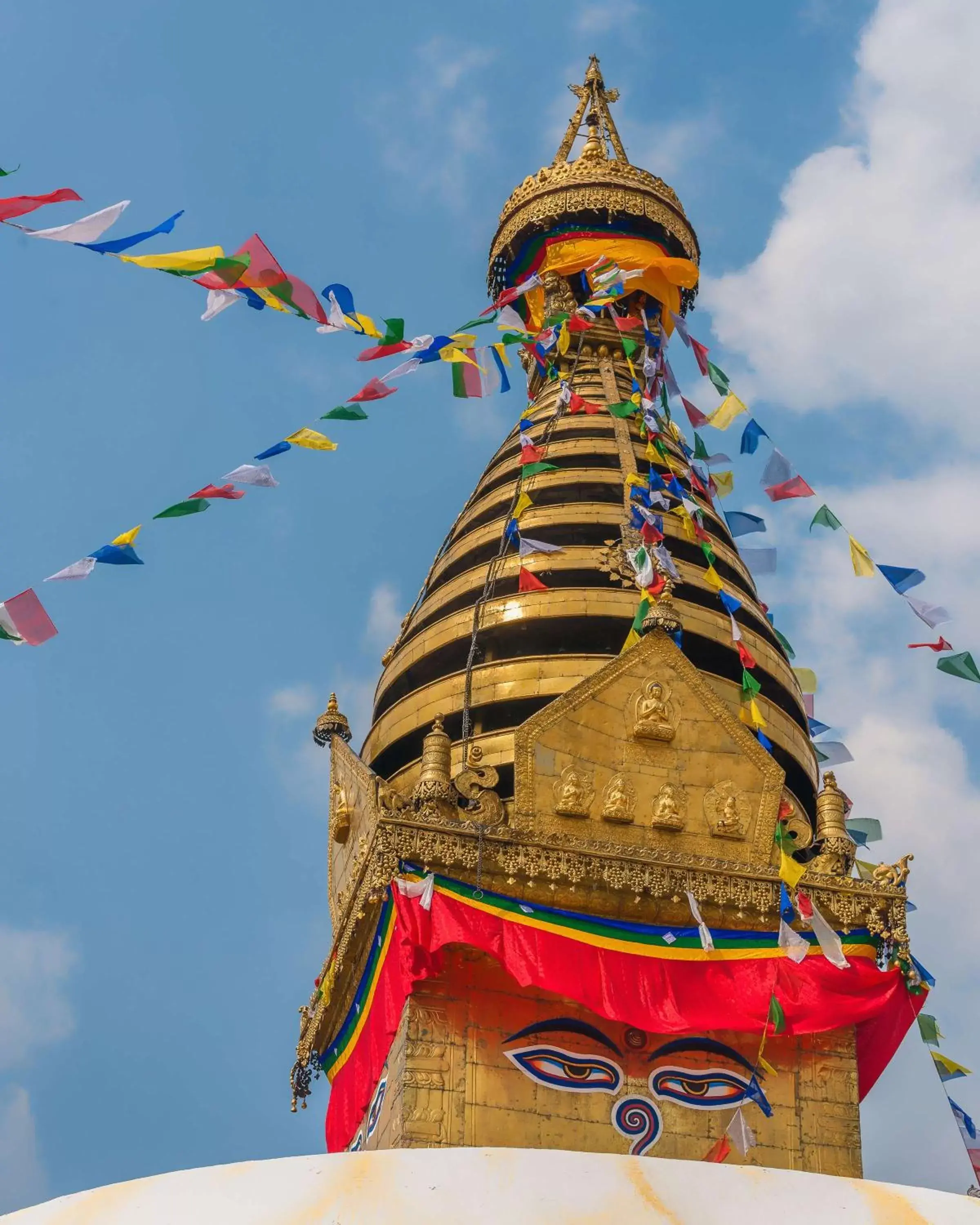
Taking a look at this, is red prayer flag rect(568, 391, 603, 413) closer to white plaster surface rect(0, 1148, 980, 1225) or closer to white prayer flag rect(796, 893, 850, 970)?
white prayer flag rect(796, 893, 850, 970)

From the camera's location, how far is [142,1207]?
813 cm

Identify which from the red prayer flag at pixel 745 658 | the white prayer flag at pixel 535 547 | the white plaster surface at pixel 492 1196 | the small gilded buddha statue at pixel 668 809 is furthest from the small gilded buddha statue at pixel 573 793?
the white plaster surface at pixel 492 1196

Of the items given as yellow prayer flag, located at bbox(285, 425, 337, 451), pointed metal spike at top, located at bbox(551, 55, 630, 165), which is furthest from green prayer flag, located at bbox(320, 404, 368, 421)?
pointed metal spike at top, located at bbox(551, 55, 630, 165)

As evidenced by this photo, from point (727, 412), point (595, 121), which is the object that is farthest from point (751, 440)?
point (595, 121)

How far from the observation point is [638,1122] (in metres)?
12.1

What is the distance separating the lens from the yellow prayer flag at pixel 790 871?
1266 cm

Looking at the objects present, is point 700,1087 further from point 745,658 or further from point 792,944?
point 745,658

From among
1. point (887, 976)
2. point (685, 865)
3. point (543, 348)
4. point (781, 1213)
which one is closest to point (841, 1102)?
point (887, 976)

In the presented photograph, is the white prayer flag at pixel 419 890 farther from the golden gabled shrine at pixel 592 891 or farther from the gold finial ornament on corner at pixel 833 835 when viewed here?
the gold finial ornament on corner at pixel 833 835

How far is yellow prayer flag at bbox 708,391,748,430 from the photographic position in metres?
15.6

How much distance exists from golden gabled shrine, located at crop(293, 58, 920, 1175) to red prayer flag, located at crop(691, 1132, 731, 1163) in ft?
0.04

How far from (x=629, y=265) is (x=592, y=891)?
333 inches

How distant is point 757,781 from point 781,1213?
19.1 feet

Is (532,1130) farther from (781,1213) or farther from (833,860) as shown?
(781,1213)
